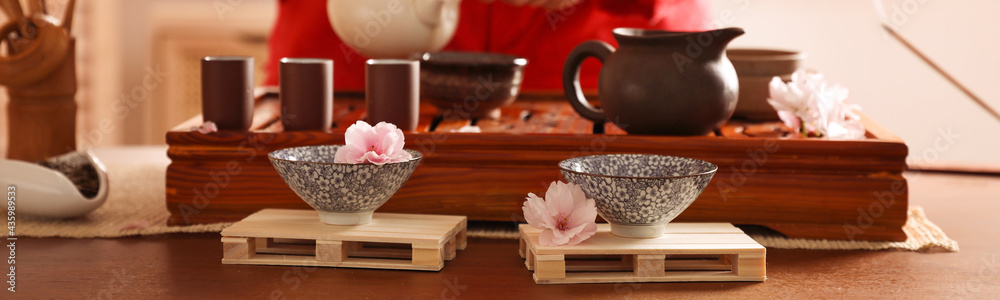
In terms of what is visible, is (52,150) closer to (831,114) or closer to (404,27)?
(404,27)

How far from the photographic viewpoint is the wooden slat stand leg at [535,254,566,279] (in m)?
0.85

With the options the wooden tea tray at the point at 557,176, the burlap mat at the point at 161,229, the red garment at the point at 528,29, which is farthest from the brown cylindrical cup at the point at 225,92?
the red garment at the point at 528,29

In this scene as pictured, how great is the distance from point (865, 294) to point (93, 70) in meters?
3.54

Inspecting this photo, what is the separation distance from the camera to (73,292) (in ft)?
2.71

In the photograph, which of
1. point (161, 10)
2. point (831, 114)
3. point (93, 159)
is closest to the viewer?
point (831, 114)

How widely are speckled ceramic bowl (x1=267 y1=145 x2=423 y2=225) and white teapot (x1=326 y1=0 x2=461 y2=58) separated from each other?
1.70ft

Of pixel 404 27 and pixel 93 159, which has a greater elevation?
pixel 404 27

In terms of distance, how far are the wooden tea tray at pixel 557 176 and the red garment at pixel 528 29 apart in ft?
2.99

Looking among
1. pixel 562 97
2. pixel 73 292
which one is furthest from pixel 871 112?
pixel 73 292

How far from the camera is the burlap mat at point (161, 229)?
105 centimetres

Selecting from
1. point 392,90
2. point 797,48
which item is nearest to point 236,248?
point 392,90

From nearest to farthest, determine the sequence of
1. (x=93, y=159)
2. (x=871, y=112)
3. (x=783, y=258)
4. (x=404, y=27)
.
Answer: (x=783, y=258) → (x=93, y=159) → (x=404, y=27) → (x=871, y=112)

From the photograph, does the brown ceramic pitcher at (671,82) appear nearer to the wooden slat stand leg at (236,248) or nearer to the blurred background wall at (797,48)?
the wooden slat stand leg at (236,248)

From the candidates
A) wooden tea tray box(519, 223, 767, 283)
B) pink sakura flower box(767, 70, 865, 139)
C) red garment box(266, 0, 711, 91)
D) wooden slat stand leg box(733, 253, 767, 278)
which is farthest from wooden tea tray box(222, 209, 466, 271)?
red garment box(266, 0, 711, 91)
